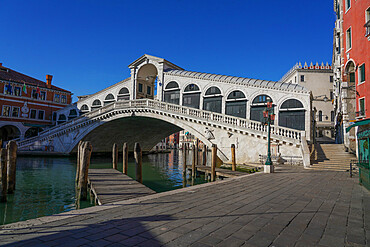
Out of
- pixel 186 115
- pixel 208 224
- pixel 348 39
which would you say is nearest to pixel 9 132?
pixel 186 115

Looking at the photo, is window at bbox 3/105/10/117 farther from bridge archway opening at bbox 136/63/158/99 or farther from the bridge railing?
bridge archway opening at bbox 136/63/158/99

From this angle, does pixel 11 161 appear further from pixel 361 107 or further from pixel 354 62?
pixel 354 62

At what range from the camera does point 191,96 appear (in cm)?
2473

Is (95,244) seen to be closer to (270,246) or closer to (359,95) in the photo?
(270,246)

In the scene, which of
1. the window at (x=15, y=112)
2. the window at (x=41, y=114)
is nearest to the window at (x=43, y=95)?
the window at (x=41, y=114)

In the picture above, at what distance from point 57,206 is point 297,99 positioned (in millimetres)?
18342

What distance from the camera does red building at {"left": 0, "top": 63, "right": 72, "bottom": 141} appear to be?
3197 cm

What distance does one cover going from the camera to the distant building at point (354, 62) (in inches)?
557

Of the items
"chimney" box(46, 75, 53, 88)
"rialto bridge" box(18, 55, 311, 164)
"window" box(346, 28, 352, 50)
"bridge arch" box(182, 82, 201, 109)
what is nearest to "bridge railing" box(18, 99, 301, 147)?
"rialto bridge" box(18, 55, 311, 164)

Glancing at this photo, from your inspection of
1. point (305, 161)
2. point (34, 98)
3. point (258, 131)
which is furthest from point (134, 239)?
point (34, 98)

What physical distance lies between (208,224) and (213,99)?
65.4 feet

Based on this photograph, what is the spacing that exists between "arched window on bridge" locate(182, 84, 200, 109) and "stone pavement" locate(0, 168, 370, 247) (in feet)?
61.4

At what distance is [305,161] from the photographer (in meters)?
13.6

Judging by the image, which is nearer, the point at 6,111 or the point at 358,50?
the point at 358,50
